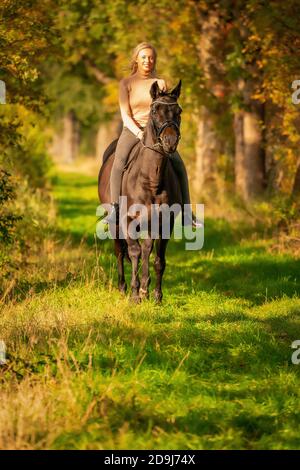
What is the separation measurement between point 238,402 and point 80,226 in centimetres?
1651

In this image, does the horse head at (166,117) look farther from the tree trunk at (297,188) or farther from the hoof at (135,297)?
the tree trunk at (297,188)

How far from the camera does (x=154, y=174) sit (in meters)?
11.7

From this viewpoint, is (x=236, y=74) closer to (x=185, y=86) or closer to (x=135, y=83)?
(x=185, y=86)

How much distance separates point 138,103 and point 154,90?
1058 millimetres

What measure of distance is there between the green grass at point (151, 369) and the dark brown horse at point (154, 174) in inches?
20.9

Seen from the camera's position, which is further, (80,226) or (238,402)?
(80,226)

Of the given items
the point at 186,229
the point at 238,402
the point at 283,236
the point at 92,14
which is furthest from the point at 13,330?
the point at 92,14

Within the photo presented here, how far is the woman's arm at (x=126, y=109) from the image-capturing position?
12.0 m

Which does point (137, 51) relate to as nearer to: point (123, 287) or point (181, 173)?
point (181, 173)

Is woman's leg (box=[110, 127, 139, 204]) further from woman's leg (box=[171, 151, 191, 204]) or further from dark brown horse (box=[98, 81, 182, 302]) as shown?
woman's leg (box=[171, 151, 191, 204])

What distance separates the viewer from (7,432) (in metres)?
6.69

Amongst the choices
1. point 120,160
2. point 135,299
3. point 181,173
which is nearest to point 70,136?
point 120,160

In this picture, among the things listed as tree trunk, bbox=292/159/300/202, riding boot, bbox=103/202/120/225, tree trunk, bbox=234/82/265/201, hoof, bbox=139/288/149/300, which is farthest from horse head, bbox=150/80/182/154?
tree trunk, bbox=234/82/265/201

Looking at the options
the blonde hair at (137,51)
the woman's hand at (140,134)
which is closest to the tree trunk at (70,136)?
the blonde hair at (137,51)
